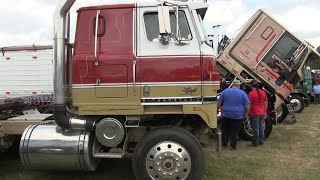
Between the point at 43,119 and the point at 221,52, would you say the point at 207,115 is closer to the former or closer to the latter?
the point at 43,119

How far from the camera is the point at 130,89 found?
19.6 ft

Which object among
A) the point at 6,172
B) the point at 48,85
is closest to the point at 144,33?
the point at 6,172

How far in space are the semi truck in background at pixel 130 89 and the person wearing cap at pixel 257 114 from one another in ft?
13.3

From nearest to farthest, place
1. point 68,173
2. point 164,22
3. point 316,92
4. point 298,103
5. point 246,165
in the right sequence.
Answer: point 164,22
point 68,173
point 246,165
point 298,103
point 316,92

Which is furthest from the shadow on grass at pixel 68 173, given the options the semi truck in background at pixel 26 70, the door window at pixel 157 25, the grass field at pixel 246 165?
the semi truck in background at pixel 26 70

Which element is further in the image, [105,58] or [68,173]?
[68,173]

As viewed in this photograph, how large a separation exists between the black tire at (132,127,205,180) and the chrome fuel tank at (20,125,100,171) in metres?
0.71

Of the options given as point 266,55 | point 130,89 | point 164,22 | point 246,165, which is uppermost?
point 164,22

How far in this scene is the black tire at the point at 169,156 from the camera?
5.81 meters

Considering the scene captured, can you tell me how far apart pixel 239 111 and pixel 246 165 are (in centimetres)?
171

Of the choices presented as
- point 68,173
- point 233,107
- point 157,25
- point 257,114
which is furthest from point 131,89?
point 257,114

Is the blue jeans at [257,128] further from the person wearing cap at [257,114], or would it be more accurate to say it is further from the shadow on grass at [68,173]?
the shadow on grass at [68,173]

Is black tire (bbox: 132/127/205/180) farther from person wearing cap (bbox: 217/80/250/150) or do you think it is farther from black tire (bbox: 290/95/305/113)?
black tire (bbox: 290/95/305/113)

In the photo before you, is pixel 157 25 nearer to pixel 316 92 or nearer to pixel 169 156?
pixel 169 156
